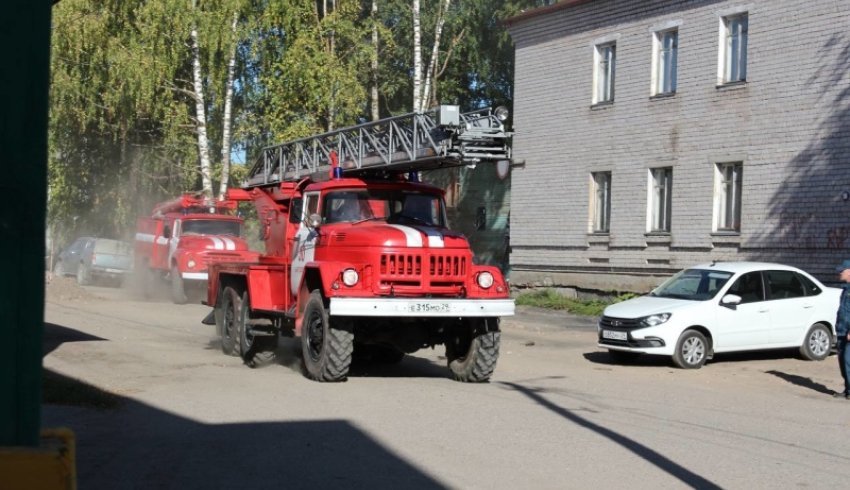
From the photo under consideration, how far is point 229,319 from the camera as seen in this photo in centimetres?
1602

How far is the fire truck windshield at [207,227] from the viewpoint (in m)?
28.3

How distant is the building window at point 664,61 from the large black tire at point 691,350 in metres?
10.7

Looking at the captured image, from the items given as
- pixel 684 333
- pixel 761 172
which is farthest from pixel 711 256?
pixel 684 333

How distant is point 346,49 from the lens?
36.4 m

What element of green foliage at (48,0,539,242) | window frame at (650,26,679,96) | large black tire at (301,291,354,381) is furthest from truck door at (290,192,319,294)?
green foliage at (48,0,539,242)

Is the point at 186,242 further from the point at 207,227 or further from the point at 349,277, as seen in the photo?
the point at 349,277

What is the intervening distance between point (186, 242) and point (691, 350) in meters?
15.8

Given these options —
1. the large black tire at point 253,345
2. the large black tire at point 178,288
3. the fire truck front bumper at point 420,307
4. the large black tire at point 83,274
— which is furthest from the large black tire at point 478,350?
the large black tire at point 83,274

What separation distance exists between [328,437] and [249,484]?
180 centimetres

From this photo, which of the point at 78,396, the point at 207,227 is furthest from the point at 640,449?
the point at 207,227

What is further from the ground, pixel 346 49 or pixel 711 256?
pixel 346 49

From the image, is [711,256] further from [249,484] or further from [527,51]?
[249,484]

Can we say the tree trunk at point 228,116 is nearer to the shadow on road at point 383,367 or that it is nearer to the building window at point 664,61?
the building window at point 664,61

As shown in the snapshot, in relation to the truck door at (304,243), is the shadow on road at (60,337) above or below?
below
